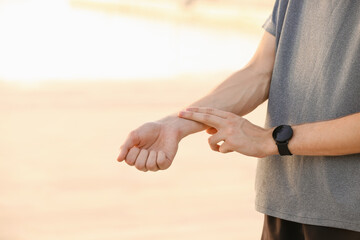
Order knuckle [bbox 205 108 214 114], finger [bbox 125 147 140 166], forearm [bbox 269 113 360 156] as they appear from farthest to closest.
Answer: knuckle [bbox 205 108 214 114] < finger [bbox 125 147 140 166] < forearm [bbox 269 113 360 156]

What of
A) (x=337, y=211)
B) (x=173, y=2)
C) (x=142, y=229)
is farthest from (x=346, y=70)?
(x=173, y=2)

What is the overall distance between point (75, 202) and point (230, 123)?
110 inches

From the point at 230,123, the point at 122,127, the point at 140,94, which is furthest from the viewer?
the point at 140,94

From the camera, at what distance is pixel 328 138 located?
4.61 feet

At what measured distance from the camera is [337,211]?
1.40m

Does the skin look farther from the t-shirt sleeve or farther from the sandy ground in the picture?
the sandy ground

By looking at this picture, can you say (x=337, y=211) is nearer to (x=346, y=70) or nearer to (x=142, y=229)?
(x=346, y=70)

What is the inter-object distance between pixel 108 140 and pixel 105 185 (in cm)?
117

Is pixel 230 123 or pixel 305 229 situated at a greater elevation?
pixel 230 123

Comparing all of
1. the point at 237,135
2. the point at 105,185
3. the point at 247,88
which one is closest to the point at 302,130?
the point at 237,135

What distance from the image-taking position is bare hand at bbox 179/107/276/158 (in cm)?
151

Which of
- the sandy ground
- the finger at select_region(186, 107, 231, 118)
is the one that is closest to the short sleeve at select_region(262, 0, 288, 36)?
the finger at select_region(186, 107, 231, 118)

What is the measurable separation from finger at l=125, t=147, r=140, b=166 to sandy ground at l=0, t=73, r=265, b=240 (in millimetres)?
2256

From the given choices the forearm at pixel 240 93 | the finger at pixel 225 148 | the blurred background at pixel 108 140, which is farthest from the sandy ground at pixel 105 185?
the finger at pixel 225 148
